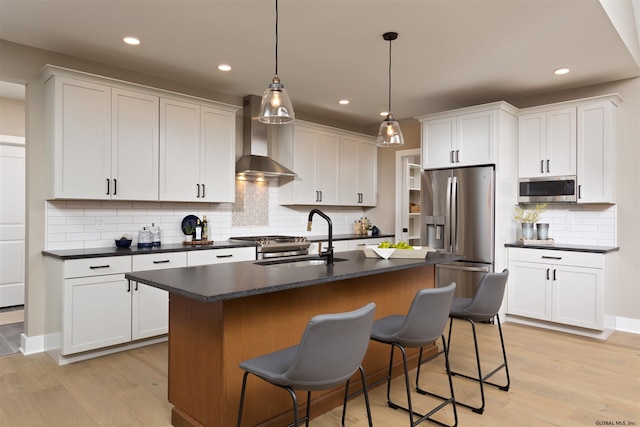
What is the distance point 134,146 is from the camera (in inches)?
160

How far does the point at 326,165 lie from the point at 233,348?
4.21 meters

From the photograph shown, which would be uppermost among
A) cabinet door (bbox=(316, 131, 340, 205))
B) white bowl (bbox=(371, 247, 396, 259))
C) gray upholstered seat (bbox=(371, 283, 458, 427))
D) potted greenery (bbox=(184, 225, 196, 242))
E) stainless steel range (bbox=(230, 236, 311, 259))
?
cabinet door (bbox=(316, 131, 340, 205))

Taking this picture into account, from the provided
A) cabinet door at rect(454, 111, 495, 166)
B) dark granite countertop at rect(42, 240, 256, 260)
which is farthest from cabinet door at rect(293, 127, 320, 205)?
cabinet door at rect(454, 111, 495, 166)

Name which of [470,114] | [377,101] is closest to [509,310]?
[470,114]

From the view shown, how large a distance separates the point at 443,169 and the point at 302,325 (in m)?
3.48

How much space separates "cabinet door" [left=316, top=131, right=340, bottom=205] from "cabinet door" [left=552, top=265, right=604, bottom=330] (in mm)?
3077

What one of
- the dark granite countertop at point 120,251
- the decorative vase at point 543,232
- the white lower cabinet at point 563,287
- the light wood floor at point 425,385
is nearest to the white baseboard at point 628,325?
the white lower cabinet at point 563,287

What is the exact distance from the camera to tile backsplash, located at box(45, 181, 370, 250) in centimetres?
393

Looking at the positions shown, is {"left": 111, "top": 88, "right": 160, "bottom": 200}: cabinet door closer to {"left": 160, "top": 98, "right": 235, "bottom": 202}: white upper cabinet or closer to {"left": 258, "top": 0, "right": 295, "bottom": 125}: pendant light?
{"left": 160, "top": 98, "right": 235, "bottom": 202}: white upper cabinet

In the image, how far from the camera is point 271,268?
2.65 m

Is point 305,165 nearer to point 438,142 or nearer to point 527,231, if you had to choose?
point 438,142

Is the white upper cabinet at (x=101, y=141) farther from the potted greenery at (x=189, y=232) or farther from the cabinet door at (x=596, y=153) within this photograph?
the cabinet door at (x=596, y=153)

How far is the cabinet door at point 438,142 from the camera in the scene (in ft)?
17.3

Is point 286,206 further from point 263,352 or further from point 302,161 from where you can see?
point 263,352
